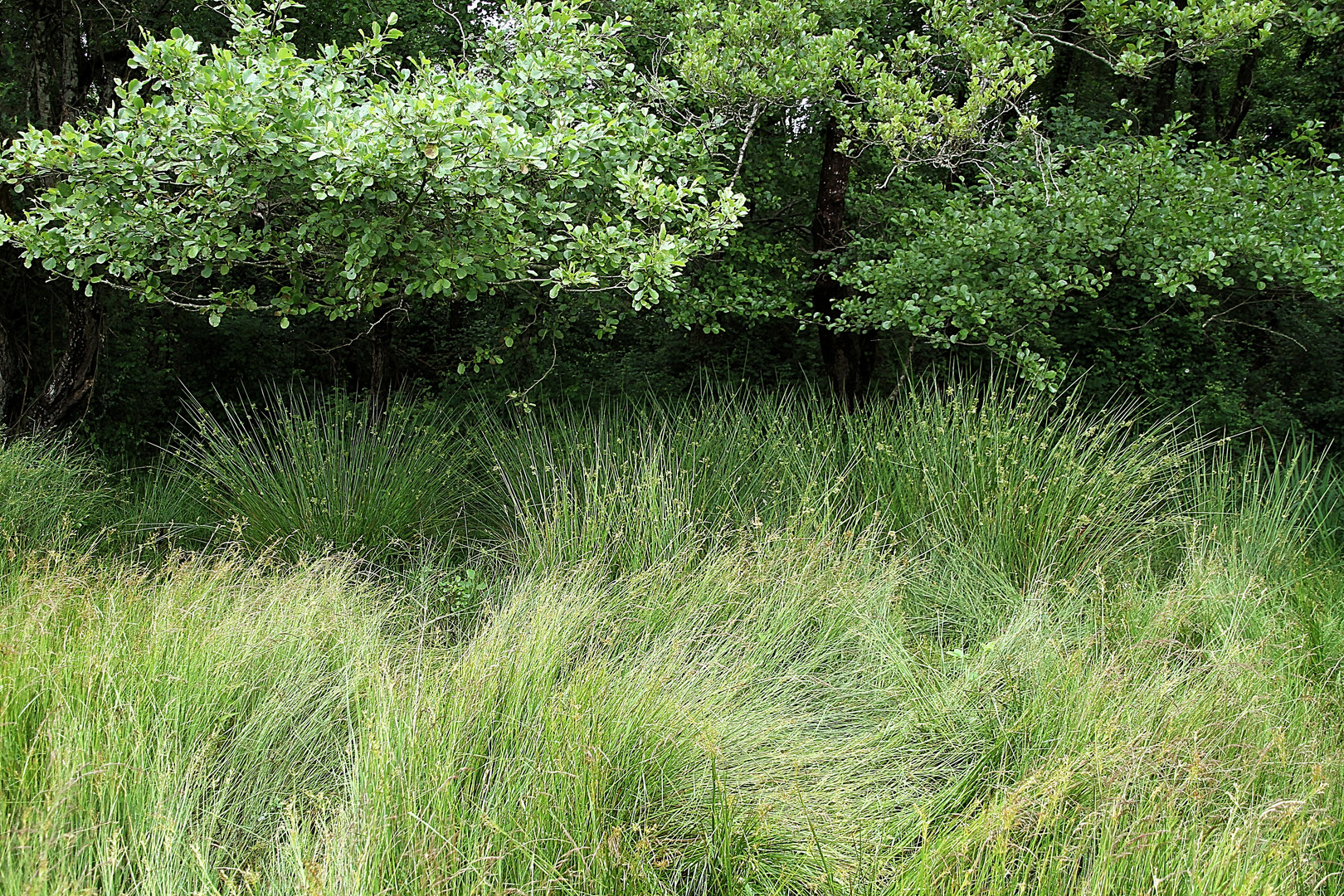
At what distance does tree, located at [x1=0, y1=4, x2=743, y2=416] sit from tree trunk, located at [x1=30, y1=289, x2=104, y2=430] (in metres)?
2.32

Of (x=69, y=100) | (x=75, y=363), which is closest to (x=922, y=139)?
(x=69, y=100)

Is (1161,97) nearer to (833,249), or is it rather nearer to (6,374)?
(833,249)

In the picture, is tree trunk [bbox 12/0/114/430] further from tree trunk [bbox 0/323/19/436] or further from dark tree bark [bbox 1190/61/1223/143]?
dark tree bark [bbox 1190/61/1223/143]

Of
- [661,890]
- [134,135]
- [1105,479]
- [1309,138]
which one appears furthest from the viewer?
[1309,138]

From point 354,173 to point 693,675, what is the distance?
245 centimetres

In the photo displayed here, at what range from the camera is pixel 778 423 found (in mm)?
5910

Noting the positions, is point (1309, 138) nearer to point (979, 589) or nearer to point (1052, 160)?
point (1052, 160)

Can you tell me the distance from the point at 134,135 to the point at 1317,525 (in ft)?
21.0

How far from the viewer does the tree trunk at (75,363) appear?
6770 millimetres

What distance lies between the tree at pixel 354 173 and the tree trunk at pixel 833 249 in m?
1.95

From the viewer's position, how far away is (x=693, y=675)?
3010mm

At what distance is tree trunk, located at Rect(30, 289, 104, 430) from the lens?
6.77 metres

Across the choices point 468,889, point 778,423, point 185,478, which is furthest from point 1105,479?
point 185,478

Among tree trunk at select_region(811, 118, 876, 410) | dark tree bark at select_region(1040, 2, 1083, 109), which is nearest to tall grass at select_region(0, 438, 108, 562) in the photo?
tree trunk at select_region(811, 118, 876, 410)
